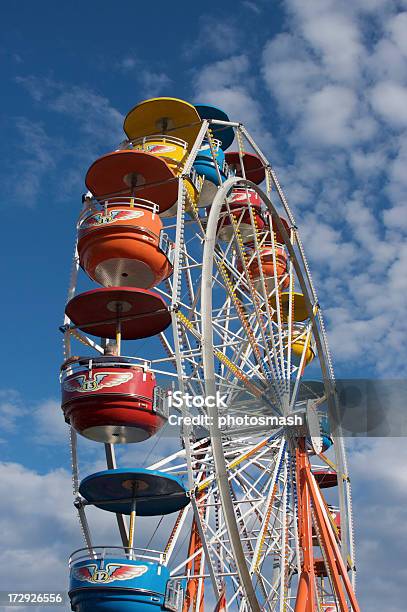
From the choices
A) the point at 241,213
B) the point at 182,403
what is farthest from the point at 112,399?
the point at 241,213

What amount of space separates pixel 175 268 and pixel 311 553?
6.70 m

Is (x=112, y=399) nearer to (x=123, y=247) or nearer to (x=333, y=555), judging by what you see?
(x=123, y=247)

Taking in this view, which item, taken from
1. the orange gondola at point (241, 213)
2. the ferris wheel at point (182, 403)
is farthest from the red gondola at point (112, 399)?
the orange gondola at point (241, 213)

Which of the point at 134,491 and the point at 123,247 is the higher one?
the point at 123,247

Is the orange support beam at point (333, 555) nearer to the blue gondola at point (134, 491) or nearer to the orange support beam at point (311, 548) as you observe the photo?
the orange support beam at point (311, 548)

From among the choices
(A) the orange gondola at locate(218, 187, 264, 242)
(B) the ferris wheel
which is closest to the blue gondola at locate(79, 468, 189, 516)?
(B) the ferris wheel

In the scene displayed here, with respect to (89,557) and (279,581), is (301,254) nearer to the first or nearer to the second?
(279,581)

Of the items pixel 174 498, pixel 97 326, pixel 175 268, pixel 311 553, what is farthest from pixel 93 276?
pixel 311 553

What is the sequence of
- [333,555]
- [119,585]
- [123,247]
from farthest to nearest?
[333,555]
[123,247]
[119,585]

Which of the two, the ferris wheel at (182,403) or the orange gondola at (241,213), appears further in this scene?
the orange gondola at (241,213)
